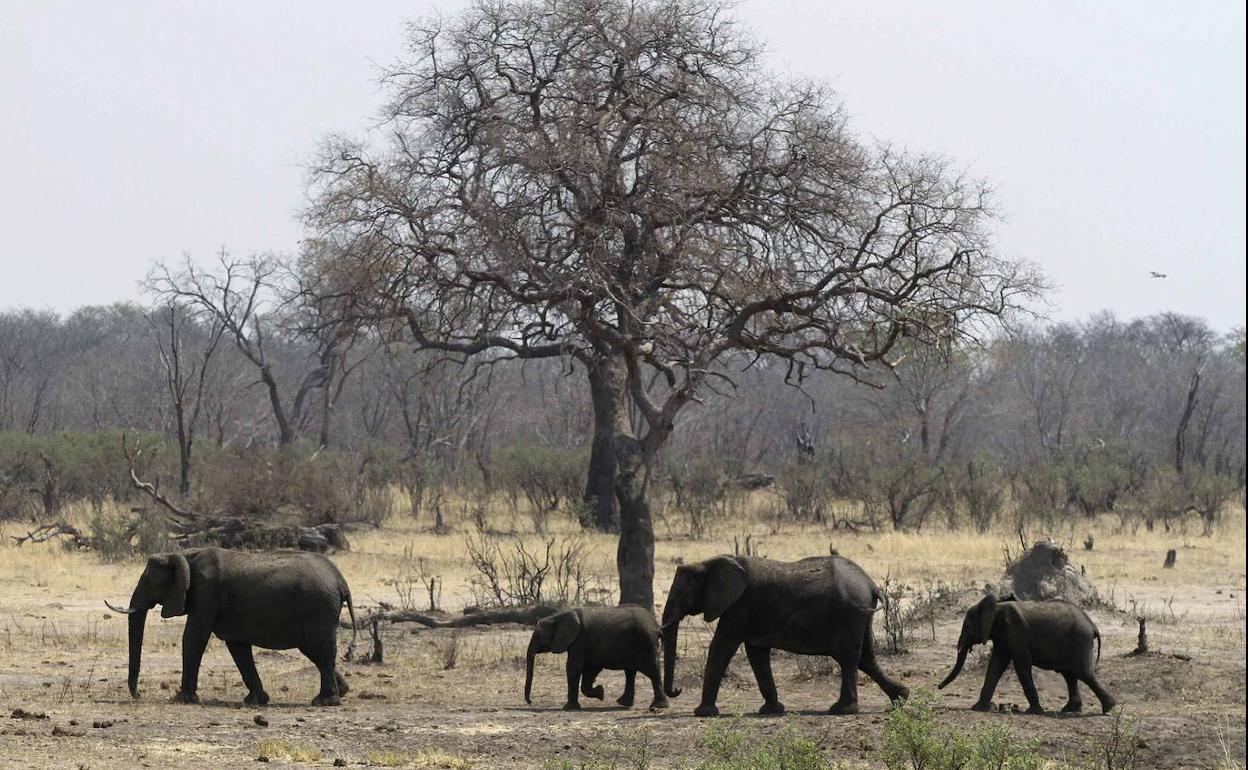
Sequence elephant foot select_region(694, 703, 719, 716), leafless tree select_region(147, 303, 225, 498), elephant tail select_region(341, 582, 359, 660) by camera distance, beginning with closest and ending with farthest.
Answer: elephant foot select_region(694, 703, 719, 716) < elephant tail select_region(341, 582, 359, 660) < leafless tree select_region(147, 303, 225, 498)

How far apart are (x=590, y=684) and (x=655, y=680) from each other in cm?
57

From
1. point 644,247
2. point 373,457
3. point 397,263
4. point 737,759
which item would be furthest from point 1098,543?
point 737,759

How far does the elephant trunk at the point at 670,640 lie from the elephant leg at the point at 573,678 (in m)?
0.62

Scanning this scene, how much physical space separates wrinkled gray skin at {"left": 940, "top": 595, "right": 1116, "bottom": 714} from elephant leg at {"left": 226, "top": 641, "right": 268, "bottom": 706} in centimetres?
488

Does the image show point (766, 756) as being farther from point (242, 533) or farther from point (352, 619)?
point (242, 533)

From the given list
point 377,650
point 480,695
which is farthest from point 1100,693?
point 377,650

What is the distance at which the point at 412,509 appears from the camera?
32.2 m

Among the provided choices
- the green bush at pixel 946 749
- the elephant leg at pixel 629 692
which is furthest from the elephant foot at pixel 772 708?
the green bush at pixel 946 749

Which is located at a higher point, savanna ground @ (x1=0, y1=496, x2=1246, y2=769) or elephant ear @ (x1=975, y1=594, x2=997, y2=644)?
elephant ear @ (x1=975, y1=594, x2=997, y2=644)

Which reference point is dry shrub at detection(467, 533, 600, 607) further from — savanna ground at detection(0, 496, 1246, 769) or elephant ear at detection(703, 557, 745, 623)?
elephant ear at detection(703, 557, 745, 623)

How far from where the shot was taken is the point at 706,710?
1149cm

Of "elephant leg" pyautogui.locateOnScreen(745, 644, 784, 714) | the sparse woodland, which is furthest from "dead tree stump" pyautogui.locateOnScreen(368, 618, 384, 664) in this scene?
"elephant leg" pyautogui.locateOnScreen(745, 644, 784, 714)

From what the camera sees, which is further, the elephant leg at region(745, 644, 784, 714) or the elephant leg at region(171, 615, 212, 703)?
the elephant leg at region(171, 615, 212, 703)

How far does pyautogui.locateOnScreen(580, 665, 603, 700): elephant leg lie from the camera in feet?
39.9
